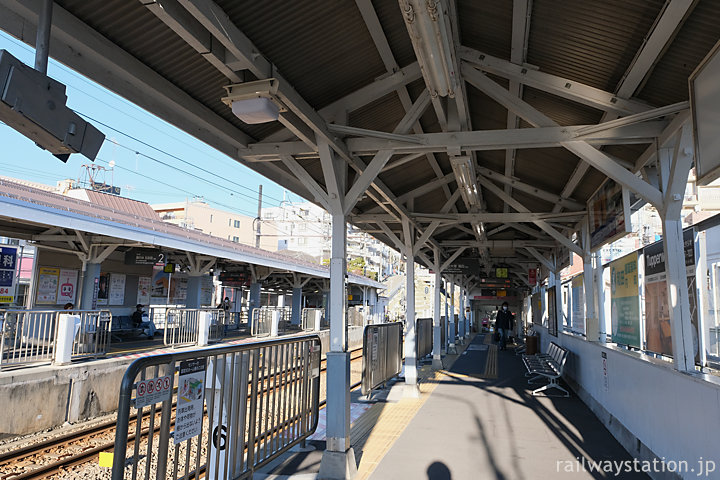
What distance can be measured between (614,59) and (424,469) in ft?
14.6

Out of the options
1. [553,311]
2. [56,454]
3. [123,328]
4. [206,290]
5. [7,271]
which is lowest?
[56,454]

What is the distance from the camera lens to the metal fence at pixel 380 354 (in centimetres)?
837

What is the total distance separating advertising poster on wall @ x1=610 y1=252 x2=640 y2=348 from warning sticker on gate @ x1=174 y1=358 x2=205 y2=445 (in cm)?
534

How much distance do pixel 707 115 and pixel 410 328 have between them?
742cm

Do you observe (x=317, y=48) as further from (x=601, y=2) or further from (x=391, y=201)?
(x=391, y=201)

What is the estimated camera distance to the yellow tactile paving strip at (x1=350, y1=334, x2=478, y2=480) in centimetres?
545

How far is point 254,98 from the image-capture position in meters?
4.10

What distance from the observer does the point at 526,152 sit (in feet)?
24.0

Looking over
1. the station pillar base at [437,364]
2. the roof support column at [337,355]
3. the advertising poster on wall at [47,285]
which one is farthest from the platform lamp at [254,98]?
the advertising poster on wall at [47,285]

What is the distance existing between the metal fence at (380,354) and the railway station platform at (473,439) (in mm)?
378

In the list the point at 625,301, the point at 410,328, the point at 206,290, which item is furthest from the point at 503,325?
the point at 206,290

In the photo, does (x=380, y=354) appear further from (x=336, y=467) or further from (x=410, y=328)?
(x=336, y=467)

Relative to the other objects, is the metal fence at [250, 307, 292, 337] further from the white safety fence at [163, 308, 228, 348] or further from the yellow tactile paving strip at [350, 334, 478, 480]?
the yellow tactile paving strip at [350, 334, 478, 480]

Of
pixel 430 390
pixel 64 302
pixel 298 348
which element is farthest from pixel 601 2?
pixel 64 302
